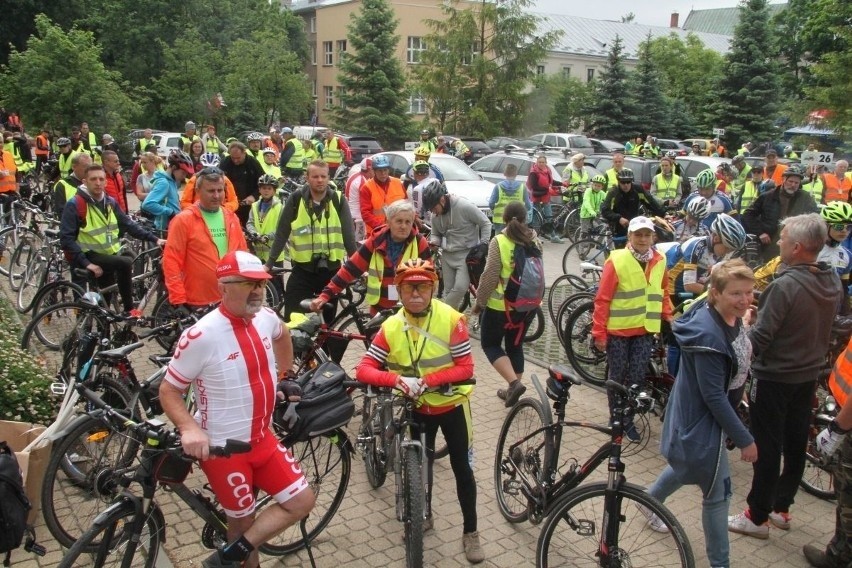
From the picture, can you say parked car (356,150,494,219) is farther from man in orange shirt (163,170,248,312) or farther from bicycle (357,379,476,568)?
bicycle (357,379,476,568)

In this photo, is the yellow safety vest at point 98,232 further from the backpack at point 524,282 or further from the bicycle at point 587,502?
the bicycle at point 587,502

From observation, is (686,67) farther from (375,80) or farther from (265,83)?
(265,83)

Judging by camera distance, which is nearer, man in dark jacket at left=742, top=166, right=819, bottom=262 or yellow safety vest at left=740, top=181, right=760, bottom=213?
man in dark jacket at left=742, top=166, right=819, bottom=262

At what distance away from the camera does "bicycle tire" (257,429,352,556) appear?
458cm

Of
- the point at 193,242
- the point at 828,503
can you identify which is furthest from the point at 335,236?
the point at 828,503

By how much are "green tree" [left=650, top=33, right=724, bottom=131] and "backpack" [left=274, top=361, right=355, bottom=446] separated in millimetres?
42772

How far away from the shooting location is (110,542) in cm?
340

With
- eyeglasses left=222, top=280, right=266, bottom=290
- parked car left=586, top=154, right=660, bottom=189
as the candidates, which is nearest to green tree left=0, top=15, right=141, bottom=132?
parked car left=586, top=154, right=660, bottom=189

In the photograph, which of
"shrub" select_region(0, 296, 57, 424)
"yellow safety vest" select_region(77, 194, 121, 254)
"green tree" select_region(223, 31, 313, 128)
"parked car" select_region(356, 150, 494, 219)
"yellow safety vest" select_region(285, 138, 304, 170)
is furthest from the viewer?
"green tree" select_region(223, 31, 313, 128)

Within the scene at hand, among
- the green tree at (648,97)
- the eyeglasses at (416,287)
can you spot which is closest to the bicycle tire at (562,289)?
the eyeglasses at (416,287)

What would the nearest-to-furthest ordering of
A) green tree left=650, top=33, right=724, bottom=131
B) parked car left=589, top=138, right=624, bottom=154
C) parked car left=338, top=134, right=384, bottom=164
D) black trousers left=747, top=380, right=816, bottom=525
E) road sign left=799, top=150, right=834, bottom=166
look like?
black trousers left=747, top=380, right=816, bottom=525, road sign left=799, top=150, right=834, bottom=166, parked car left=338, top=134, right=384, bottom=164, parked car left=589, top=138, right=624, bottom=154, green tree left=650, top=33, right=724, bottom=131

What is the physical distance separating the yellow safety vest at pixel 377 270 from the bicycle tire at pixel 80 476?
2.55 metres

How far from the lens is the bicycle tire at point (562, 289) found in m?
9.56

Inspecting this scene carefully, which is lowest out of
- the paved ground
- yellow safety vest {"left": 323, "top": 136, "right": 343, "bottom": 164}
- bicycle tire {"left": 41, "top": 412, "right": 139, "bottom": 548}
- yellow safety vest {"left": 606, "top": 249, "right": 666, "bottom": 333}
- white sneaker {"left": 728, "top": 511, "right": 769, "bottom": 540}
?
the paved ground
